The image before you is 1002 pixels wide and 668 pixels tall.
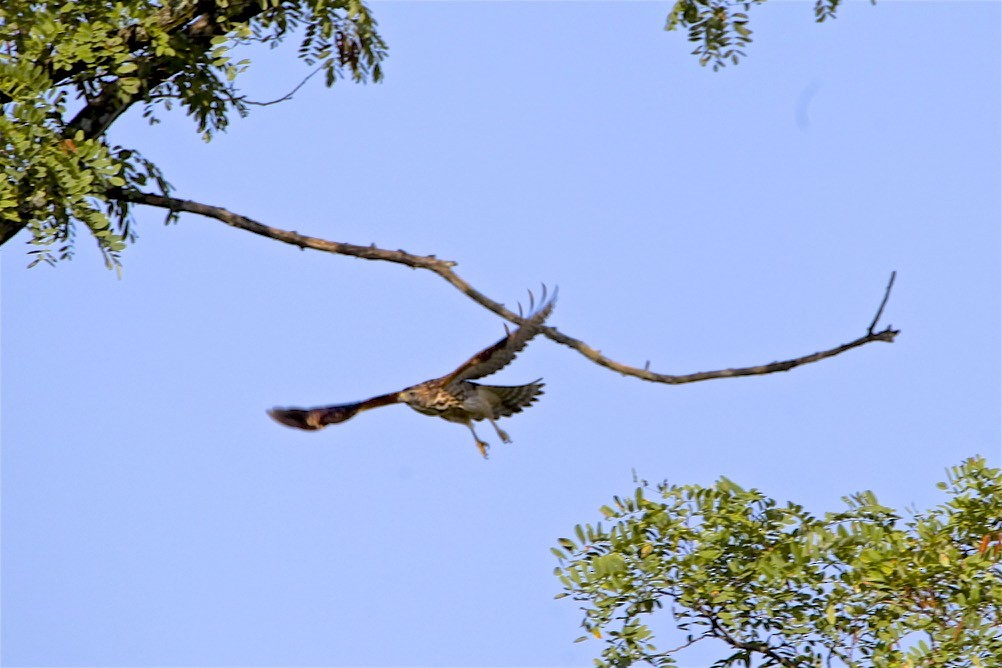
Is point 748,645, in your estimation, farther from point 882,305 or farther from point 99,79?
point 99,79

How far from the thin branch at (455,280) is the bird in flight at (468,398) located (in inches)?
22.4

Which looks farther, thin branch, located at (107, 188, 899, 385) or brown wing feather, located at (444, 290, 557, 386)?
brown wing feather, located at (444, 290, 557, 386)

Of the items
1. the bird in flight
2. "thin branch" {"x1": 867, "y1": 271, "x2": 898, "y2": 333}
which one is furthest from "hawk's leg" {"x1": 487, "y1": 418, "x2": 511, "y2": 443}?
"thin branch" {"x1": 867, "y1": 271, "x2": 898, "y2": 333}

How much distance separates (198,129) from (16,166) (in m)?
1.57

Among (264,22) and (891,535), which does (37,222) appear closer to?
(264,22)

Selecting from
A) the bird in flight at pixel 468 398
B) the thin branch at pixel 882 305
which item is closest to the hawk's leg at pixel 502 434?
the bird in flight at pixel 468 398

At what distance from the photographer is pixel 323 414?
20.4 ft

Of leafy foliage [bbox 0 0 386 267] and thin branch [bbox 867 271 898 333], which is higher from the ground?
leafy foliage [bbox 0 0 386 267]

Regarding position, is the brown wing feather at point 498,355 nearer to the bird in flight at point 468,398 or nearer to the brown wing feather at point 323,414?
the bird in flight at point 468,398

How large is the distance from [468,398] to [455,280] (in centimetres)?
129

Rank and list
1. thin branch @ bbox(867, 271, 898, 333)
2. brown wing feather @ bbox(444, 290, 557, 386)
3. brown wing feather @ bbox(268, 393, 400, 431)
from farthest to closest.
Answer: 1. brown wing feather @ bbox(268, 393, 400, 431)
2. brown wing feather @ bbox(444, 290, 557, 386)
3. thin branch @ bbox(867, 271, 898, 333)

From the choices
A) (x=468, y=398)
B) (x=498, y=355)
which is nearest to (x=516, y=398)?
(x=468, y=398)

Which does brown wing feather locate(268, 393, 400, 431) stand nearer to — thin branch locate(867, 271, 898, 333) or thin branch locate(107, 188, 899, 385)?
thin branch locate(107, 188, 899, 385)

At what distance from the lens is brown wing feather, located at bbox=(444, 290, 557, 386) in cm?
526
